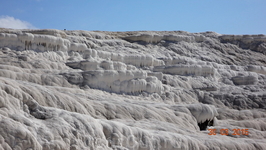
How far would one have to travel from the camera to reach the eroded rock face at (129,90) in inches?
320

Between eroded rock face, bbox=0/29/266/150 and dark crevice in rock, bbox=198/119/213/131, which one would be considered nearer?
eroded rock face, bbox=0/29/266/150

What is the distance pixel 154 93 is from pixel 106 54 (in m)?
7.43

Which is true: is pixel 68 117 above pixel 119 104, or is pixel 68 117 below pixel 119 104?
above

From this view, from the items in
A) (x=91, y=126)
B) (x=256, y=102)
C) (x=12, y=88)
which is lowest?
(x=256, y=102)

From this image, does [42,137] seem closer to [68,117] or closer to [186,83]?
[68,117]

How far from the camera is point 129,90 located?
19953 mm

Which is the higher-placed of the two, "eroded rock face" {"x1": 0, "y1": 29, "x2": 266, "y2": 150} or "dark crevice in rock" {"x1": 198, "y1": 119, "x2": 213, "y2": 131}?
"eroded rock face" {"x1": 0, "y1": 29, "x2": 266, "y2": 150}

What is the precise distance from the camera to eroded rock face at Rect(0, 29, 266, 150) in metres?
8.12

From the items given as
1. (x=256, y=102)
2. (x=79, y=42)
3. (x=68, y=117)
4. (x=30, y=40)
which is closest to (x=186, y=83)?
(x=256, y=102)

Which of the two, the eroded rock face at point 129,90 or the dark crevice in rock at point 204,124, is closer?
the eroded rock face at point 129,90

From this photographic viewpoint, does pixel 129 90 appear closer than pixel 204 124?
No

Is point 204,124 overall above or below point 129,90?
below

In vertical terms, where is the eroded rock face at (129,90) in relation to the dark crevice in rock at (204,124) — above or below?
above

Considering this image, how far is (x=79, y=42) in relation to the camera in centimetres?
2780
